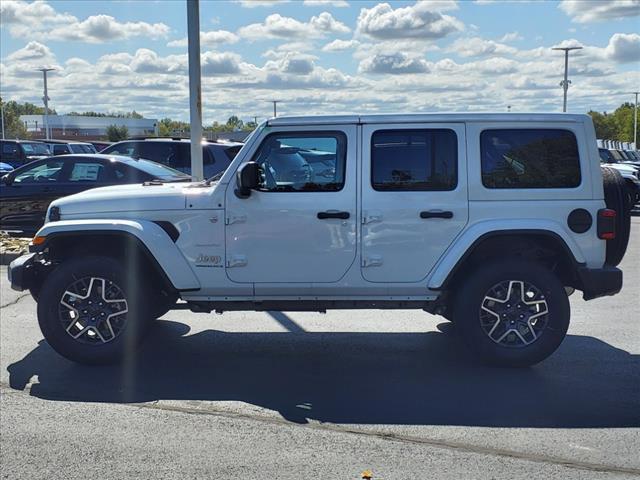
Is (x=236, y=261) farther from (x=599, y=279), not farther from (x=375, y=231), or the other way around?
(x=599, y=279)

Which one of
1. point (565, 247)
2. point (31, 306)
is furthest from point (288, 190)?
point (31, 306)

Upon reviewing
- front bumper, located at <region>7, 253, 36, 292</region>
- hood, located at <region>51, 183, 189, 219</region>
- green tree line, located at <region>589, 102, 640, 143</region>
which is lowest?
front bumper, located at <region>7, 253, 36, 292</region>

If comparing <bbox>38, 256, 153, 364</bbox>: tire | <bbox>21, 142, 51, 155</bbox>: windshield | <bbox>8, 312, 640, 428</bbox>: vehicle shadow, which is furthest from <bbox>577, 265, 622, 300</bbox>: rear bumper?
<bbox>21, 142, 51, 155</bbox>: windshield

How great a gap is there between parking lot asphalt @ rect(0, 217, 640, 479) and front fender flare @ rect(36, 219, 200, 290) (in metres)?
0.76

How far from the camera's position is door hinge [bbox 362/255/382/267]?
618 centimetres

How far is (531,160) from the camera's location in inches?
244

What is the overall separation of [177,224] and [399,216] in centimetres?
177

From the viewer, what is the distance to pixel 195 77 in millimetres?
10742

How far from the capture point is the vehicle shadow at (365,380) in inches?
206

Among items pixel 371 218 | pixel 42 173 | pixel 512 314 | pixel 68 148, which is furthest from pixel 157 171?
pixel 68 148

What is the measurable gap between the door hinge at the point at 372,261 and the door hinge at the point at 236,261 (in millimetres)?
962

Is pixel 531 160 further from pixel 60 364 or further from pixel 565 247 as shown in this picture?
pixel 60 364

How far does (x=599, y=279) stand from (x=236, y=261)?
2870 millimetres

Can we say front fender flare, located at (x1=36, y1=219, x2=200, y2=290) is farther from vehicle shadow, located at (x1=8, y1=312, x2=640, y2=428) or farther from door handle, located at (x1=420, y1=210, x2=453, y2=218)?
door handle, located at (x1=420, y1=210, x2=453, y2=218)
